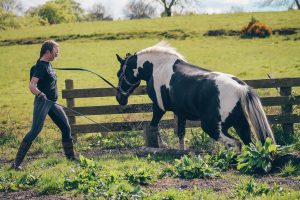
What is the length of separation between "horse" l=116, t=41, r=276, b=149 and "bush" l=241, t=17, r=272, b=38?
2797cm

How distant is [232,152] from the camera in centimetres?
815

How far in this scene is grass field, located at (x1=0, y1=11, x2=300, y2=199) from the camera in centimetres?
714

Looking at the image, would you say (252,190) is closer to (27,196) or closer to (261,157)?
(261,157)

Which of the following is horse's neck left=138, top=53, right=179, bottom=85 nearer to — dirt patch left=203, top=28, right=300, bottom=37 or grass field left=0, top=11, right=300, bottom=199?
grass field left=0, top=11, right=300, bottom=199

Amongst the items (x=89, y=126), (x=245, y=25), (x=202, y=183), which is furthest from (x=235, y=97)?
(x=245, y=25)

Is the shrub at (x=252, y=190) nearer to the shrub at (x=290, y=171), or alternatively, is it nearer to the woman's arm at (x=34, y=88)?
the shrub at (x=290, y=171)

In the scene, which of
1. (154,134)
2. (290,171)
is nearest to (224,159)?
(290,171)

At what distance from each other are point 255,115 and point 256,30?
30250 mm

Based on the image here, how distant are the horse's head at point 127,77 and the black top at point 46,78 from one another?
7.51 feet

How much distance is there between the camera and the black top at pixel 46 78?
8484mm

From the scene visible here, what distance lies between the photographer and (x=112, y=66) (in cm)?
3002

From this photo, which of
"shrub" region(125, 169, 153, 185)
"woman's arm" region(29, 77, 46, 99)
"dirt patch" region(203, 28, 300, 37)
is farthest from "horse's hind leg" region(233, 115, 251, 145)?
"dirt patch" region(203, 28, 300, 37)

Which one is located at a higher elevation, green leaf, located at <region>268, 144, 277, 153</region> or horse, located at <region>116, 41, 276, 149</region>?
horse, located at <region>116, 41, 276, 149</region>

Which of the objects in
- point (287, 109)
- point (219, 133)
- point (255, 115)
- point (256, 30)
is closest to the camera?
point (255, 115)
